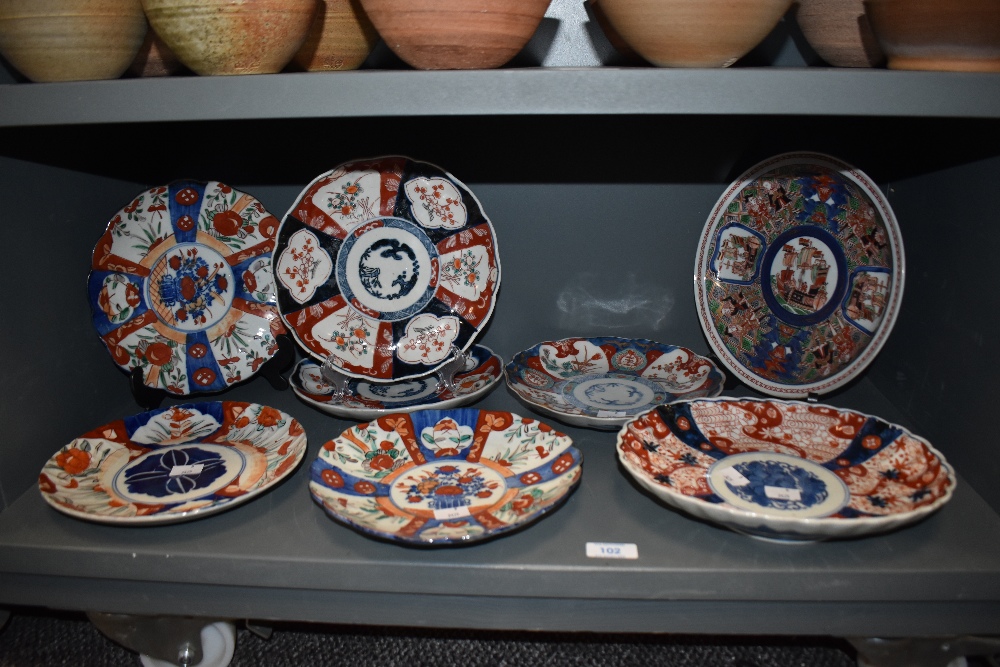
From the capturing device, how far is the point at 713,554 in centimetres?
83

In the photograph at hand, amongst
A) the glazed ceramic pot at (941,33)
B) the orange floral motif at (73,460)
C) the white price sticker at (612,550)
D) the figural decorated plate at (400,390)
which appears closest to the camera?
the glazed ceramic pot at (941,33)

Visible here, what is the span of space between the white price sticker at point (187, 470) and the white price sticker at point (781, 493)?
0.69 meters

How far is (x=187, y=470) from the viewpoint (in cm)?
96

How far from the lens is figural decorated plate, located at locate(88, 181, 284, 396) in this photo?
1127 mm

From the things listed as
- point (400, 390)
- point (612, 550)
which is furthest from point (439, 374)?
point (612, 550)

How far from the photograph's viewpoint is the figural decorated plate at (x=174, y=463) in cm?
88

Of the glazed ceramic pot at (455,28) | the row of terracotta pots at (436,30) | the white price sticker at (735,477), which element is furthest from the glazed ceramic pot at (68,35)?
the white price sticker at (735,477)

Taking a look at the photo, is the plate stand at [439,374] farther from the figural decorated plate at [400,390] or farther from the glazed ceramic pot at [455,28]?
the glazed ceramic pot at [455,28]

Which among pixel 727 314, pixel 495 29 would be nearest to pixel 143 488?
pixel 495 29

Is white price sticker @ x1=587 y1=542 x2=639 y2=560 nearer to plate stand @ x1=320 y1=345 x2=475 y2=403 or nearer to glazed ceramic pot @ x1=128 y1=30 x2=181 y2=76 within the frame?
plate stand @ x1=320 y1=345 x2=475 y2=403

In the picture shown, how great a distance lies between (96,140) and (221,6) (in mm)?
470

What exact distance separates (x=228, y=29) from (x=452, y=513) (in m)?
0.56

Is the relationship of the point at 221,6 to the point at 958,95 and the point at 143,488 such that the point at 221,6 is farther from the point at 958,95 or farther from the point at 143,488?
the point at 958,95

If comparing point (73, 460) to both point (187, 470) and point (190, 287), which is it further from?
point (190, 287)
